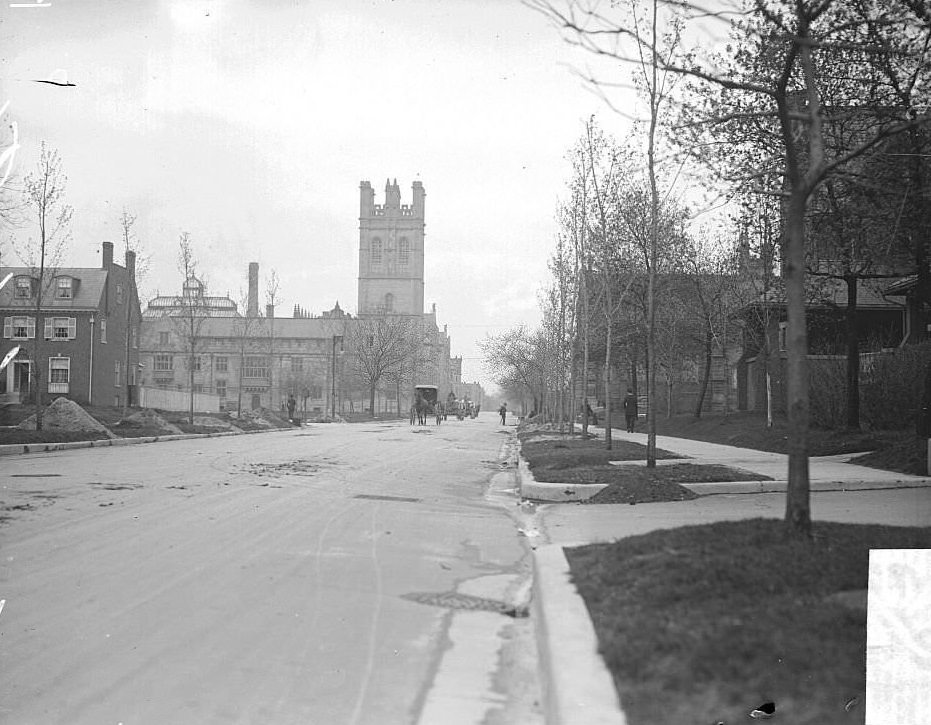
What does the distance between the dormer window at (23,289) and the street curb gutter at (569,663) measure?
44582mm

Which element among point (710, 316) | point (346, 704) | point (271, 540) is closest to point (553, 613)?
point (346, 704)

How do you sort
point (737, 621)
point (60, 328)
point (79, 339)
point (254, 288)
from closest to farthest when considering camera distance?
point (737, 621)
point (79, 339)
point (60, 328)
point (254, 288)

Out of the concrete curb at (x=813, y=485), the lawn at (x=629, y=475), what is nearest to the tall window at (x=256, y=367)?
the lawn at (x=629, y=475)

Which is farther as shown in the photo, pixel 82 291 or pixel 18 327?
pixel 82 291

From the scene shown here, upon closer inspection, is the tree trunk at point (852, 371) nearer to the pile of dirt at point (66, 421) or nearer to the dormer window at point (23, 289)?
the pile of dirt at point (66, 421)

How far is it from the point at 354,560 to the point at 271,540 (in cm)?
112

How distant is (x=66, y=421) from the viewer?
88.0 feet

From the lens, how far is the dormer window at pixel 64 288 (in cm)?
5331

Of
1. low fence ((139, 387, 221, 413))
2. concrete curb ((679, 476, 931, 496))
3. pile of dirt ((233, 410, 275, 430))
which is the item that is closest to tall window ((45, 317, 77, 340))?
low fence ((139, 387, 221, 413))

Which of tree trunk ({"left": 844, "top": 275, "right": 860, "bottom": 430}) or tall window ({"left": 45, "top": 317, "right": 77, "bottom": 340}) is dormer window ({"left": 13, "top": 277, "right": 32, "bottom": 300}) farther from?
tree trunk ({"left": 844, "top": 275, "right": 860, "bottom": 430})

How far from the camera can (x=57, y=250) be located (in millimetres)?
25656

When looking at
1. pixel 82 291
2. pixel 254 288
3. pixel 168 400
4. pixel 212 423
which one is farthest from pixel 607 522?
pixel 254 288

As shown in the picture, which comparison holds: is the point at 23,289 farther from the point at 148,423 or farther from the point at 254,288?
the point at 254,288

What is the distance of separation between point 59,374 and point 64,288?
17.5 ft
